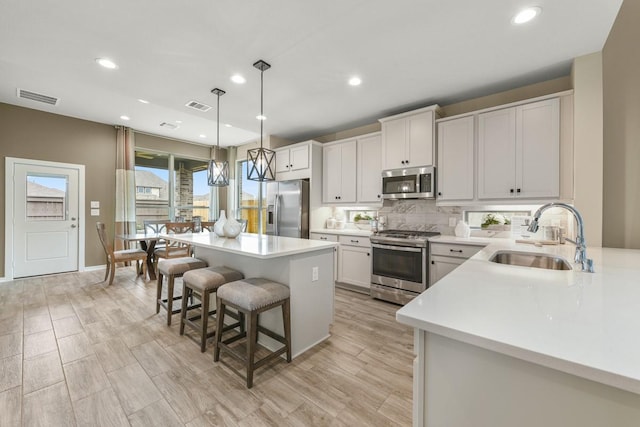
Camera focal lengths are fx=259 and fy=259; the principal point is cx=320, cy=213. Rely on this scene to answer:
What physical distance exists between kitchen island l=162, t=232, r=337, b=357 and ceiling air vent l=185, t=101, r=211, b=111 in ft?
7.08

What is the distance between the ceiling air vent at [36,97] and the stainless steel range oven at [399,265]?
5446 millimetres

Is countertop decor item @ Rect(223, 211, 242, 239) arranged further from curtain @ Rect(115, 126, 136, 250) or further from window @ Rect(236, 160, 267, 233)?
curtain @ Rect(115, 126, 136, 250)

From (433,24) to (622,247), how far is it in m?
2.68

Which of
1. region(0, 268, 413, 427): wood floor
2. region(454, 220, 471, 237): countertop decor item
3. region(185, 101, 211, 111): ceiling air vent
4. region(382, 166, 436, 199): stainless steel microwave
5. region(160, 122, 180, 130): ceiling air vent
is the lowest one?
region(0, 268, 413, 427): wood floor

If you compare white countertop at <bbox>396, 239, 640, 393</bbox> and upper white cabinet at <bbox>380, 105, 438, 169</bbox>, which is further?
upper white cabinet at <bbox>380, 105, 438, 169</bbox>

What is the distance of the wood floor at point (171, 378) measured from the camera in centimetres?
159

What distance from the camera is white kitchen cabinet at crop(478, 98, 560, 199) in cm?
273

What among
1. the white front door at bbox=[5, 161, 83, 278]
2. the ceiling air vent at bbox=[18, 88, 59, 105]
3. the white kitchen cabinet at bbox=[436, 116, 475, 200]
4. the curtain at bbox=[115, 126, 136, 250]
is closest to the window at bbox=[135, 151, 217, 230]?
the curtain at bbox=[115, 126, 136, 250]

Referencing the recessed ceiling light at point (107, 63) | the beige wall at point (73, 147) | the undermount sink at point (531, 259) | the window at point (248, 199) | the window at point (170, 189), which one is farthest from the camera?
the window at point (248, 199)

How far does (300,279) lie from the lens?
2.26 m

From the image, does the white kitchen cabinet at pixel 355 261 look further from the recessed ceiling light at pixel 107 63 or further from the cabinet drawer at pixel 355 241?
the recessed ceiling light at pixel 107 63

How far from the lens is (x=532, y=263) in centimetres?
200

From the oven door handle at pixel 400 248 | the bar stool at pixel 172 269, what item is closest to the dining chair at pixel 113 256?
the bar stool at pixel 172 269

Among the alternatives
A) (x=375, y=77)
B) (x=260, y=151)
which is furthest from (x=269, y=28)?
(x=375, y=77)
